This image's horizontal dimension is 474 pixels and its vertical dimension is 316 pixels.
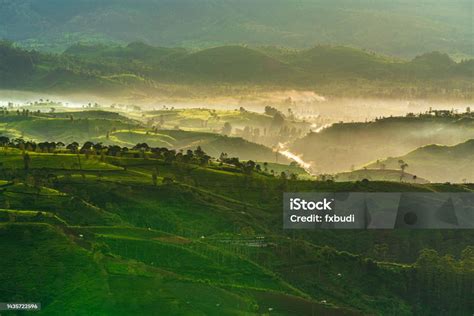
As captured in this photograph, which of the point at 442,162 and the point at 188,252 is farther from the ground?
the point at 442,162

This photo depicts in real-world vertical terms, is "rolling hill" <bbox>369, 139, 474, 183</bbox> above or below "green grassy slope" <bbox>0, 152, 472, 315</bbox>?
above

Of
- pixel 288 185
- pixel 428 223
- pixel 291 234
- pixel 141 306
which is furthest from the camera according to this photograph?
pixel 288 185

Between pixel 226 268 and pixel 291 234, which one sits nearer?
pixel 226 268

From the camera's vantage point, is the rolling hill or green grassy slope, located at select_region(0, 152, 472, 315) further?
the rolling hill

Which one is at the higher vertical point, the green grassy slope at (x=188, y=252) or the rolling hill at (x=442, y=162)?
the rolling hill at (x=442, y=162)

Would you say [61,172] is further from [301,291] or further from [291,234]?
[301,291]

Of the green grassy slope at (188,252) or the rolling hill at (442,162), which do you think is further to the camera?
the rolling hill at (442,162)

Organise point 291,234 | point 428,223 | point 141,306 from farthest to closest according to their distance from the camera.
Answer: point 428,223 → point 291,234 → point 141,306

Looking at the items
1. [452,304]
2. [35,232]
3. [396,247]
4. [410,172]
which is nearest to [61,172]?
[35,232]

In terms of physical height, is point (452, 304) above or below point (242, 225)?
below

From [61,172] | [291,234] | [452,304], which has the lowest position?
[452,304]

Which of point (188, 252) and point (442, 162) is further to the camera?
point (442, 162)
